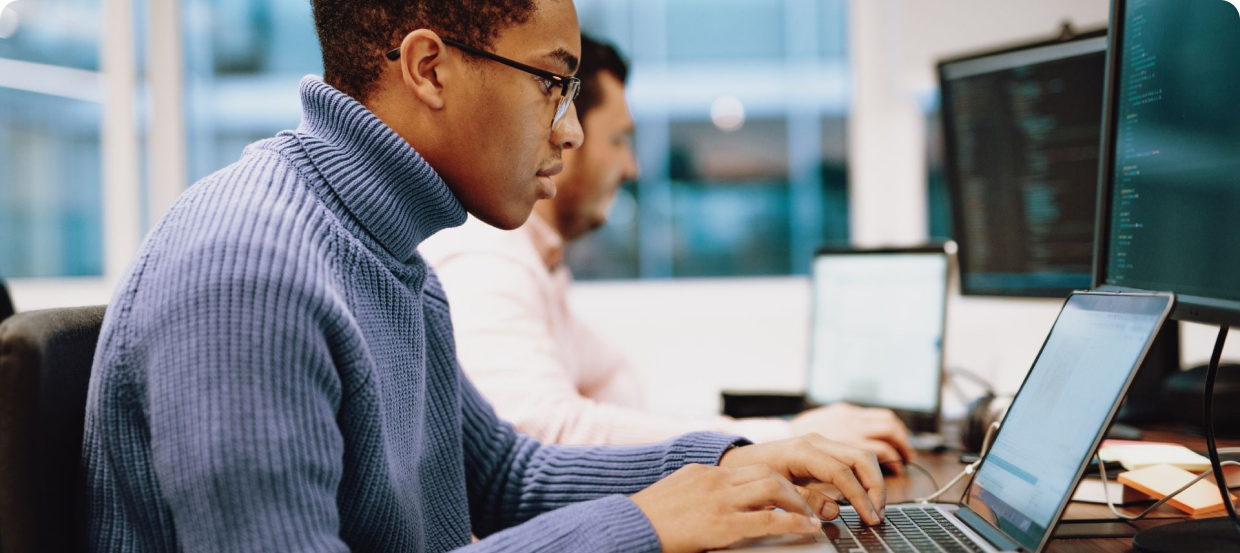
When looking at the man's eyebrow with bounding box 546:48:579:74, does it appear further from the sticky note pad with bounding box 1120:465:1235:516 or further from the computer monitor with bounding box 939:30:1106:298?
the computer monitor with bounding box 939:30:1106:298

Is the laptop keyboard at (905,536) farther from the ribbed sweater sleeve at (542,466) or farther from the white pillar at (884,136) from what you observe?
the white pillar at (884,136)

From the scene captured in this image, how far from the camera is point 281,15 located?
3451 mm

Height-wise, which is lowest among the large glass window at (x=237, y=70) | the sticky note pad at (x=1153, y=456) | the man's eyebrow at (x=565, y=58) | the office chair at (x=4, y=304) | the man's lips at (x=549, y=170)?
the sticky note pad at (x=1153, y=456)

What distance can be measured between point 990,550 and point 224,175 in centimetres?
67

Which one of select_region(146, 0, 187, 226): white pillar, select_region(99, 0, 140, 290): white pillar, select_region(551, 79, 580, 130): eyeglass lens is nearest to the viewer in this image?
select_region(551, 79, 580, 130): eyeglass lens

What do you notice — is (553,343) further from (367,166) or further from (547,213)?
(367,166)

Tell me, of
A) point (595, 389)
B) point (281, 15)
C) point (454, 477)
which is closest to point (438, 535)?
point (454, 477)

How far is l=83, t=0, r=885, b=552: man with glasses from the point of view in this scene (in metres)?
0.56

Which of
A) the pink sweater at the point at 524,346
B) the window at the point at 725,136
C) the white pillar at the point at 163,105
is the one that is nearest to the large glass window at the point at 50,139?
the white pillar at the point at 163,105

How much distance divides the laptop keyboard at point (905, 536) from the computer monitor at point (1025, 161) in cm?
65

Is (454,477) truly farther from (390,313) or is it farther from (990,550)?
(990,550)

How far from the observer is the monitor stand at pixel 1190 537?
721 millimetres

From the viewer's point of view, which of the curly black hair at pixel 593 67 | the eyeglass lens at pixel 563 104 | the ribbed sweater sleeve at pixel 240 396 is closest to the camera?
the ribbed sweater sleeve at pixel 240 396

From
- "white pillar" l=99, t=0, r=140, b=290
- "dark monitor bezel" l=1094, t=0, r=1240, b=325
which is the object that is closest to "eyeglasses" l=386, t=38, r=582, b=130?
"dark monitor bezel" l=1094, t=0, r=1240, b=325
